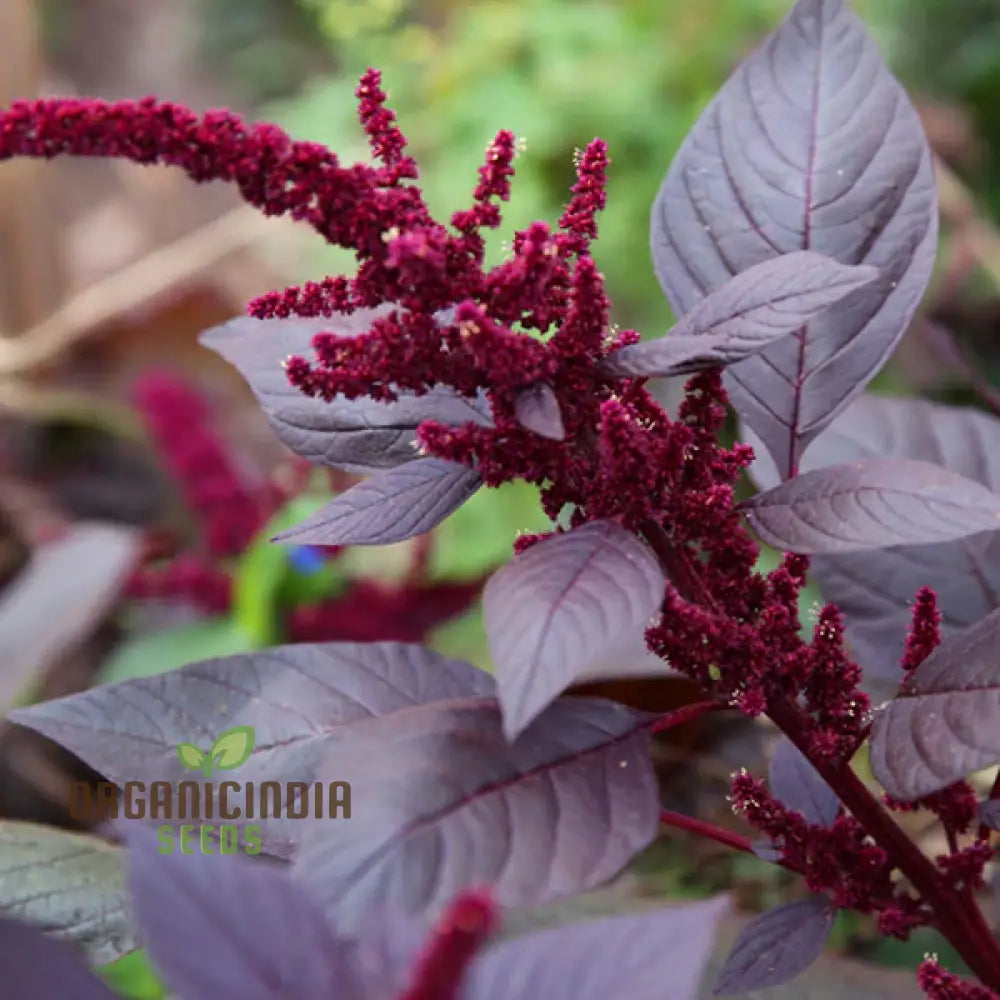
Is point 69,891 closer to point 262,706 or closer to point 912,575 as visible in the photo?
point 262,706

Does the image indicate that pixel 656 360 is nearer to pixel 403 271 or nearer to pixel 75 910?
pixel 403 271

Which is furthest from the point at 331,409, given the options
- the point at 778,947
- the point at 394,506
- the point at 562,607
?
the point at 778,947

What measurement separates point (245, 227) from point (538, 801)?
5.41 ft

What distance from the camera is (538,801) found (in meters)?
0.39

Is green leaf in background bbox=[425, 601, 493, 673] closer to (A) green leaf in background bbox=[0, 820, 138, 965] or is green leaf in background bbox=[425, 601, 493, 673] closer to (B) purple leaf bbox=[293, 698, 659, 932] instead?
(A) green leaf in background bbox=[0, 820, 138, 965]

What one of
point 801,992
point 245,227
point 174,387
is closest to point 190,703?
point 801,992

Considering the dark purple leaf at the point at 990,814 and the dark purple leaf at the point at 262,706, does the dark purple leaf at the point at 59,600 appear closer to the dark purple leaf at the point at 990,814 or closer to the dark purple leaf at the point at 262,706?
the dark purple leaf at the point at 262,706

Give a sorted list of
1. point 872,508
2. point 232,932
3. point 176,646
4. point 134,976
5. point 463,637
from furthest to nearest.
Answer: point 463,637 → point 176,646 → point 134,976 → point 872,508 → point 232,932

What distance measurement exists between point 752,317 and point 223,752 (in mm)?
287

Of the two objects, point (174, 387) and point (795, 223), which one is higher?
point (174, 387)

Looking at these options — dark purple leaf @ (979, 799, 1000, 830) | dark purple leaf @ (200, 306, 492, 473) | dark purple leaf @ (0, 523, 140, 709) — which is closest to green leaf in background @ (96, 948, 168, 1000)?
dark purple leaf @ (0, 523, 140, 709)

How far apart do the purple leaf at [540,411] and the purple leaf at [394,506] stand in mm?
60

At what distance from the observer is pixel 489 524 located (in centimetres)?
172

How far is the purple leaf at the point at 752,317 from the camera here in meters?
0.39
